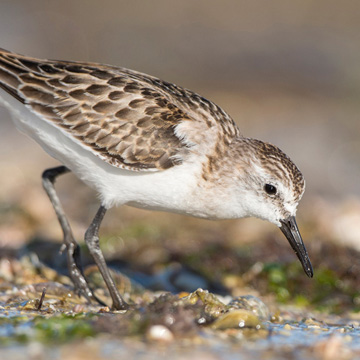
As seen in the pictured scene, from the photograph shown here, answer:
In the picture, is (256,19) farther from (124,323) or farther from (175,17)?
(124,323)

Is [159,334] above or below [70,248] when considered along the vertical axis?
above

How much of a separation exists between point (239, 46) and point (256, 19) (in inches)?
160

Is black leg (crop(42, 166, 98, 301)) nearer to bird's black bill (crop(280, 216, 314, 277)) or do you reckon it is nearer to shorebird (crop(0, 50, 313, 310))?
shorebird (crop(0, 50, 313, 310))

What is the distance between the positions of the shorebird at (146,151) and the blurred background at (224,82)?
212 centimetres

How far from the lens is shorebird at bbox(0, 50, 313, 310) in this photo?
6203 millimetres

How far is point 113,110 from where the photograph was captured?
629 centimetres

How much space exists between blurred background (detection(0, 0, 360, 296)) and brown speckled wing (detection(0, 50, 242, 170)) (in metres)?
2.38

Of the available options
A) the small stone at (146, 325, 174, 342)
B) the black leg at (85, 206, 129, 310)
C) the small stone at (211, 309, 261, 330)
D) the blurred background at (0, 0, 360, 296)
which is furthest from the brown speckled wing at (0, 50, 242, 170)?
the blurred background at (0, 0, 360, 296)

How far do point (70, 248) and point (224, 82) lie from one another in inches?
606

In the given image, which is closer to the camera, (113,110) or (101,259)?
(113,110)

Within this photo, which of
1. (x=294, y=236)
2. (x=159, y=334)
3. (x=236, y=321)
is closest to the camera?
(x=159, y=334)

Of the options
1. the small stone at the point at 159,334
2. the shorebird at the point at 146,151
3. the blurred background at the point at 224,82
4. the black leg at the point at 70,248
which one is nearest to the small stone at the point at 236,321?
the small stone at the point at 159,334

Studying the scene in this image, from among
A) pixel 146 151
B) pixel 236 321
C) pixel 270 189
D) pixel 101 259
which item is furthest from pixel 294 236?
pixel 101 259

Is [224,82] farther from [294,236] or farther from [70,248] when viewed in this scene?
[294,236]
